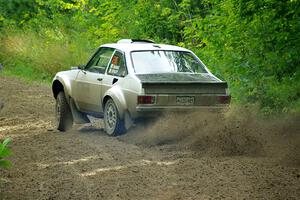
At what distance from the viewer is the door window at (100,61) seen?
43.2 feet

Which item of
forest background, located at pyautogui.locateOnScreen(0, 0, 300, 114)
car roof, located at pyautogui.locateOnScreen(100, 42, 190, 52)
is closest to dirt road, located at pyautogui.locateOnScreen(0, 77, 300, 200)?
car roof, located at pyautogui.locateOnScreen(100, 42, 190, 52)

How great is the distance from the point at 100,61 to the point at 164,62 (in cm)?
135

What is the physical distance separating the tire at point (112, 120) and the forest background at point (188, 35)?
3.07m

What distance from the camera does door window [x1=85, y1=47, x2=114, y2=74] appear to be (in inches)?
519

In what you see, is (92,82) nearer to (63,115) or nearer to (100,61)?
(100,61)

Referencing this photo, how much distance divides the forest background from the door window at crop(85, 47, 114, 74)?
302cm

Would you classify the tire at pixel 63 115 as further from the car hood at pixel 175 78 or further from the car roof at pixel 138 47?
the car hood at pixel 175 78

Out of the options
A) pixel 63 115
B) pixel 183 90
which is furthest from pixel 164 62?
pixel 63 115

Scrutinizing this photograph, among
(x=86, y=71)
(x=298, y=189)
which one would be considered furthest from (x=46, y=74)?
(x=298, y=189)

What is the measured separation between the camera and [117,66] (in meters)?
12.8

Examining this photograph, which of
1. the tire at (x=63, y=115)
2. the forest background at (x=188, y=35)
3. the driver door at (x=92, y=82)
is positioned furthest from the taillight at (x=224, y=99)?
the tire at (x=63, y=115)

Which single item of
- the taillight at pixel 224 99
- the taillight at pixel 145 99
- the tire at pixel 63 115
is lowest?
the tire at pixel 63 115

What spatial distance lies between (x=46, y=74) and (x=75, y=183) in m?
17.5

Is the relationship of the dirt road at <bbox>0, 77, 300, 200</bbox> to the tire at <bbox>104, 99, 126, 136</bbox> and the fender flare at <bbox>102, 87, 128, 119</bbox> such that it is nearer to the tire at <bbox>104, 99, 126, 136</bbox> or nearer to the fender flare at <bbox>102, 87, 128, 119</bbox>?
the tire at <bbox>104, 99, 126, 136</bbox>
